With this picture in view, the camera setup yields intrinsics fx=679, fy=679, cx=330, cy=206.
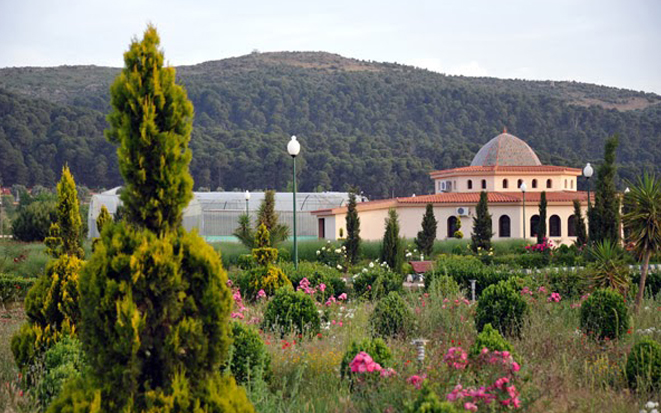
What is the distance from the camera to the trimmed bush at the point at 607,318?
8.02m

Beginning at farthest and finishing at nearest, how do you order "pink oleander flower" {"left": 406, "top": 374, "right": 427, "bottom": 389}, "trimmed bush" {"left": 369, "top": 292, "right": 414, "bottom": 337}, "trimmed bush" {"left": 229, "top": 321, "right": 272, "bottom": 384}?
1. "trimmed bush" {"left": 369, "top": 292, "right": 414, "bottom": 337}
2. "trimmed bush" {"left": 229, "top": 321, "right": 272, "bottom": 384}
3. "pink oleander flower" {"left": 406, "top": 374, "right": 427, "bottom": 389}

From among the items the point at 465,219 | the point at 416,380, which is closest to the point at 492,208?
the point at 465,219

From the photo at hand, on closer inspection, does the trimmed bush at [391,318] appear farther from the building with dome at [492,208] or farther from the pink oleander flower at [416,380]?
the building with dome at [492,208]

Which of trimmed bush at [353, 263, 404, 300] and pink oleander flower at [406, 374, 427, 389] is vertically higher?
pink oleander flower at [406, 374, 427, 389]

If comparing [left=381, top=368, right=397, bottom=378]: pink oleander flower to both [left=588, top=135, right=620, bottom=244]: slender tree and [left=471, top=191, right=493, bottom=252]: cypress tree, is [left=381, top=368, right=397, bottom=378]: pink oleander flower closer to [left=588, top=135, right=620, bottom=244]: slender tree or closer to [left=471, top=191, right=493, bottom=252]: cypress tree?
[left=588, top=135, right=620, bottom=244]: slender tree

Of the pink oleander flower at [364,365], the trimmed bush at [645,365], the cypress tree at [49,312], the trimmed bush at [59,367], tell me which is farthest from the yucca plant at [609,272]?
the trimmed bush at [59,367]

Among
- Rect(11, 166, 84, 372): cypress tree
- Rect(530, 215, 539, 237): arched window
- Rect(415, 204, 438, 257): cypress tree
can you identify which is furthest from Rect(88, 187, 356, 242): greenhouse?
Rect(11, 166, 84, 372): cypress tree

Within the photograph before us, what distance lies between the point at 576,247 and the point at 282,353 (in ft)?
61.3

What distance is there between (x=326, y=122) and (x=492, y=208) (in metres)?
48.9

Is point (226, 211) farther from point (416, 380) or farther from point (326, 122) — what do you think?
point (326, 122)

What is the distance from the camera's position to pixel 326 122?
79.9 m

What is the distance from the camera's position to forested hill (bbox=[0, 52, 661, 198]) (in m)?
57.0

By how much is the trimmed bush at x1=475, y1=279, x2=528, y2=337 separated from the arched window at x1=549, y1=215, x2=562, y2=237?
2535 centimetres

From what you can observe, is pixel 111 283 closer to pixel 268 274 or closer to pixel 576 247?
pixel 268 274
